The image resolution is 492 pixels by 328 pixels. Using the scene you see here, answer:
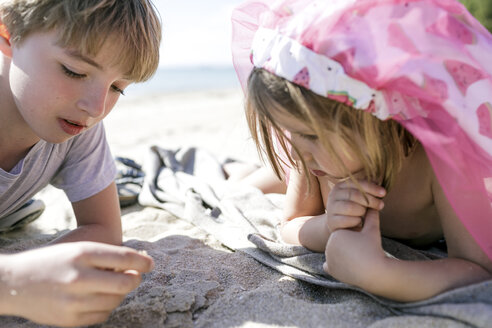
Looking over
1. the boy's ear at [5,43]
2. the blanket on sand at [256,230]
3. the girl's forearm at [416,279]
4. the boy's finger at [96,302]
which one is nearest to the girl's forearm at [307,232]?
the blanket on sand at [256,230]

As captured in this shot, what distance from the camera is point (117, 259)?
4.59 ft

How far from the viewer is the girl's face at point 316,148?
1.62 meters

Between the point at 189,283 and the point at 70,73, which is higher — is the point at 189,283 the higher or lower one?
the lower one

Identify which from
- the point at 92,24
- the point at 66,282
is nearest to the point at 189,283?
the point at 66,282

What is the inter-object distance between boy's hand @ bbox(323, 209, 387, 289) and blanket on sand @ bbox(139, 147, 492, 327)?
10 centimetres

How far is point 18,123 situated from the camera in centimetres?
211

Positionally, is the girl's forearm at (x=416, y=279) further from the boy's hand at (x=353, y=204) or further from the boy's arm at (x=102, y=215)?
the boy's arm at (x=102, y=215)

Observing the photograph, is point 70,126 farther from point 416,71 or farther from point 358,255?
point 416,71

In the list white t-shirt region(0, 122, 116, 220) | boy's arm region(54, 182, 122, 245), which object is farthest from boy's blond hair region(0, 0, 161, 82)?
boy's arm region(54, 182, 122, 245)

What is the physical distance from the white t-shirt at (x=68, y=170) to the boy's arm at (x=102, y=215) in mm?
37

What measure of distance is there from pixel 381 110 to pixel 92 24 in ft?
3.94

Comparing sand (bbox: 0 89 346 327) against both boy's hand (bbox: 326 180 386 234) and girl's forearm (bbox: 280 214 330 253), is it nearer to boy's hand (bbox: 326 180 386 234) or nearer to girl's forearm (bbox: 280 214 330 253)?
girl's forearm (bbox: 280 214 330 253)

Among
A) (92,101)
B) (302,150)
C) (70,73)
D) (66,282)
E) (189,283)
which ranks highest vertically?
(70,73)

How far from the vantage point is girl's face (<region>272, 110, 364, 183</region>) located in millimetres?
1624
